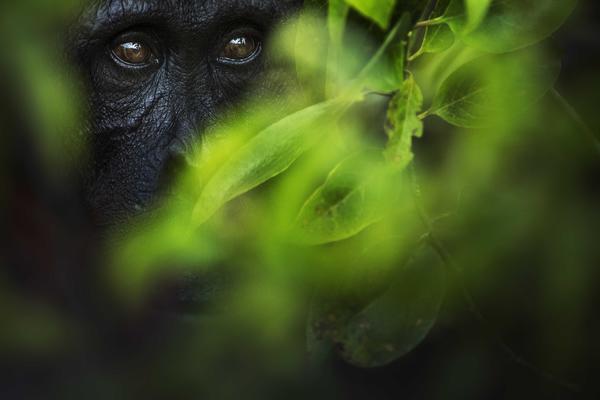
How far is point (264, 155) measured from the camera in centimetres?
68

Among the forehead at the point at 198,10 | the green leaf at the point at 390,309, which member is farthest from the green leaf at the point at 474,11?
the forehead at the point at 198,10

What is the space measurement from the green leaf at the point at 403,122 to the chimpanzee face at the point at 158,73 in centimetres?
48

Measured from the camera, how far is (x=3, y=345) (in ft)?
4.65

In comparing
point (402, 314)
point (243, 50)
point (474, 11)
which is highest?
point (243, 50)

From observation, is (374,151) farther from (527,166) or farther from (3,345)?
(3,345)

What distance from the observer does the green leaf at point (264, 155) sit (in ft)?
2.22

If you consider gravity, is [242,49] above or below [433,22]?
above

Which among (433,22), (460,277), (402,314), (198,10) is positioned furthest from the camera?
(198,10)

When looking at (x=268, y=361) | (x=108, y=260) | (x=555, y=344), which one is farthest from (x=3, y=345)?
(x=555, y=344)

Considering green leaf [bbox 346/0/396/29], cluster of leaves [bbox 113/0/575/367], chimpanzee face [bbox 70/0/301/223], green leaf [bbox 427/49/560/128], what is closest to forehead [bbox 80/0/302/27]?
chimpanzee face [bbox 70/0/301/223]

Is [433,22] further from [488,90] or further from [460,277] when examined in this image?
[460,277]

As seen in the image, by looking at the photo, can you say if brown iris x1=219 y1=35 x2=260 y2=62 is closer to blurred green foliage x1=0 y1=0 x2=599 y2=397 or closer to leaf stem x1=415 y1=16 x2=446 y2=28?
blurred green foliage x1=0 y1=0 x2=599 y2=397

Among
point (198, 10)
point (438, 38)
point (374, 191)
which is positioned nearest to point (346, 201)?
point (374, 191)

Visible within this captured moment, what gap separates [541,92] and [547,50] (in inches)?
3.9
